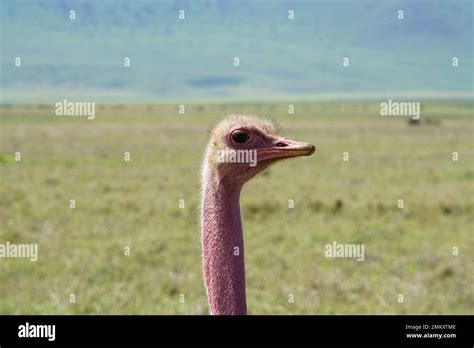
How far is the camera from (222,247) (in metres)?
3.07

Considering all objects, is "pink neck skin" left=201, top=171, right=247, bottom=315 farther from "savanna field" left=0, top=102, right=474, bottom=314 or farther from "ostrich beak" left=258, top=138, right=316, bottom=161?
"savanna field" left=0, top=102, right=474, bottom=314

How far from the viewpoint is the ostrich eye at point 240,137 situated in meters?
3.28

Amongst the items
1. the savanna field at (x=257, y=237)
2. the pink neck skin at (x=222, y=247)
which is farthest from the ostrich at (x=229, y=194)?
A: the savanna field at (x=257, y=237)

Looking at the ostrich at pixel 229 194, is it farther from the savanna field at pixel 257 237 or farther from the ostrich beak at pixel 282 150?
the savanna field at pixel 257 237

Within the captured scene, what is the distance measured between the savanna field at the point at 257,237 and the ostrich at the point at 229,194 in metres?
0.27

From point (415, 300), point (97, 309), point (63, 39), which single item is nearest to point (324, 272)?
point (415, 300)

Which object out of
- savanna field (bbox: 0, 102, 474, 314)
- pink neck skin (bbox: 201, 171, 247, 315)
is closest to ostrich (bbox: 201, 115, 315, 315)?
pink neck skin (bbox: 201, 171, 247, 315)

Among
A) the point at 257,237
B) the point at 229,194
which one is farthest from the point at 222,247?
the point at 257,237

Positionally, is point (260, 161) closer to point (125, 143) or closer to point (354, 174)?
point (354, 174)

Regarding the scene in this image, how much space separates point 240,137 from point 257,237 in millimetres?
7969

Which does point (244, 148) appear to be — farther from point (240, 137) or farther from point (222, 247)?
point (222, 247)
